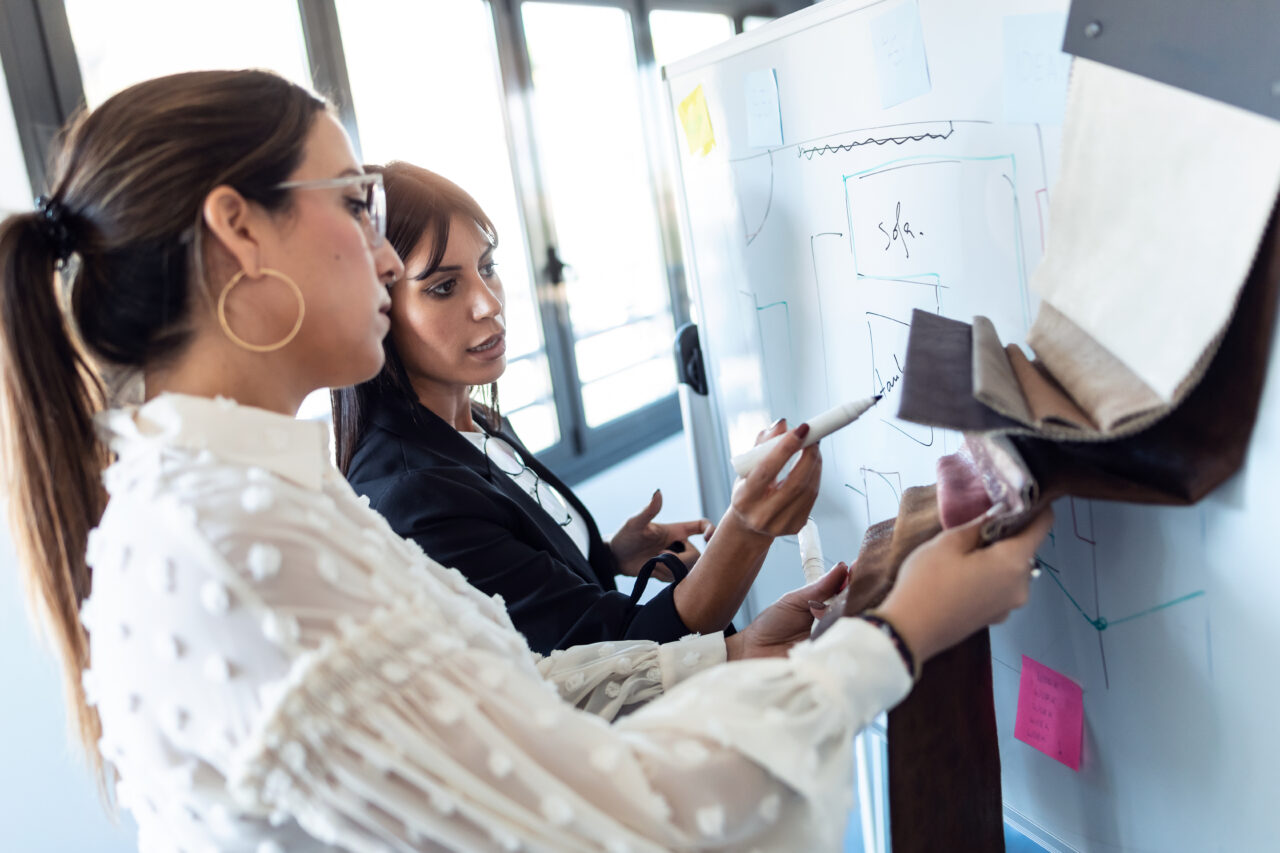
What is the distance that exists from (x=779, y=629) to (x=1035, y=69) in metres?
0.62

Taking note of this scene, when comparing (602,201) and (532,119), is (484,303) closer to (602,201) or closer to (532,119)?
(532,119)

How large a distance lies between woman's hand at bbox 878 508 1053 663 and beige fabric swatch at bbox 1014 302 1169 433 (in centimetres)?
12

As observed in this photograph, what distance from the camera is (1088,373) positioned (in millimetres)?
673

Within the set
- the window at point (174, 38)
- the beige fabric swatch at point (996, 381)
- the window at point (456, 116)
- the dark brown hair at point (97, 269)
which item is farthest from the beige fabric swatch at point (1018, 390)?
the window at point (456, 116)

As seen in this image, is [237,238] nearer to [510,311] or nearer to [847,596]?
[847,596]

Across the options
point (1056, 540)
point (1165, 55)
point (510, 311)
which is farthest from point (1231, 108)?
point (510, 311)

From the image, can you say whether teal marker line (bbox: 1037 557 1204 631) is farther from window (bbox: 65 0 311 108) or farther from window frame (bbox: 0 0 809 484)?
window (bbox: 65 0 311 108)

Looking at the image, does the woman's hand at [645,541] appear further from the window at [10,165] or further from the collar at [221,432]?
the window at [10,165]

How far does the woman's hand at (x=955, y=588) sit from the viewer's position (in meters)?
0.63

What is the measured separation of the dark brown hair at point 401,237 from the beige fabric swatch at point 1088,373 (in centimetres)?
72

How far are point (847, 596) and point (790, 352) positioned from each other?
1.74ft

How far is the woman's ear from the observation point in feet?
2.04

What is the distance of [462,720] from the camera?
21.2 inches

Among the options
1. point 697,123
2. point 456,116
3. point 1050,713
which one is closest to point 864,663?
point 1050,713
